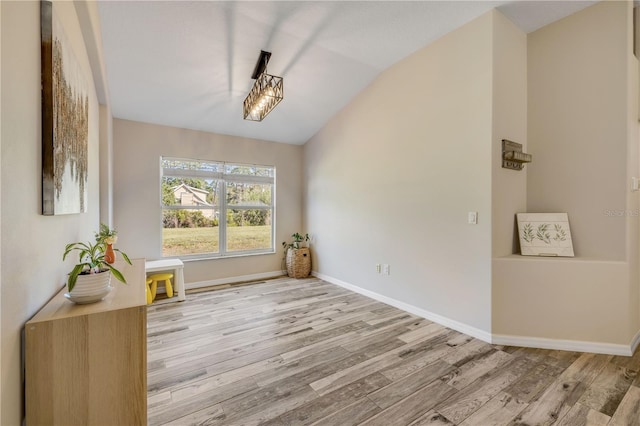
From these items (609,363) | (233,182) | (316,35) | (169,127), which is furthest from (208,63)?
(609,363)

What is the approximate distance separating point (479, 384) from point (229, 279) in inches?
150

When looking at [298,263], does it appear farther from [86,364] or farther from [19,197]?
[19,197]

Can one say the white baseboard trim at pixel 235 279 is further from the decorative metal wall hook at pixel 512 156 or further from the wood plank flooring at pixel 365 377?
the decorative metal wall hook at pixel 512 156

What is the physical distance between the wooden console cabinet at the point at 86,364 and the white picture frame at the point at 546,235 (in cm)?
319

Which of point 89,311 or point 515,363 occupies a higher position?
point 89,311

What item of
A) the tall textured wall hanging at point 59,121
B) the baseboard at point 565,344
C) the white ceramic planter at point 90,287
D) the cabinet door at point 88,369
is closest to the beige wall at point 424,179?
the baseboard at point 565,344

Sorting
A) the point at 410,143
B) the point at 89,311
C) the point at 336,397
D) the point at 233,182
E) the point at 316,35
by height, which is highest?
the point at 316,35

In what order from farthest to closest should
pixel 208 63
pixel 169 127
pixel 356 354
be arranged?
1. pixel 169 127
2. pixel 208 63
3. pixel 356 354

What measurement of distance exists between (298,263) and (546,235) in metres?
3.49

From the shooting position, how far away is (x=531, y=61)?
292 cm

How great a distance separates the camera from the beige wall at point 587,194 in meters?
2.42

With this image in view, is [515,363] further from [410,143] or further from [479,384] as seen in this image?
[410,143]

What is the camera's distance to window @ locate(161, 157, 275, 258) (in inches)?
170

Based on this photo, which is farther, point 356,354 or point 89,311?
point 356,354
